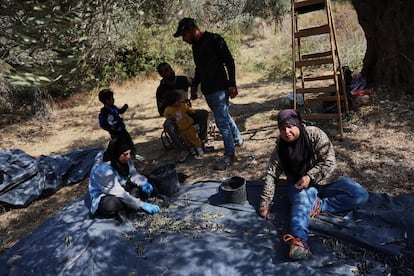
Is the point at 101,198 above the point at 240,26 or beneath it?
beneath

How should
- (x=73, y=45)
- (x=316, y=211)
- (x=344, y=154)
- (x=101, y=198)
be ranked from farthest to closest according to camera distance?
1. (x=344, y=154)
2. (x=101, y=198)
3. (x=316, y=211)
4. (x=73, y=45)

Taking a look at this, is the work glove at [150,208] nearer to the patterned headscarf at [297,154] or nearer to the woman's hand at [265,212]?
the woman's hand at [265,212]

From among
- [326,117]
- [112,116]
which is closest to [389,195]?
[326,117]

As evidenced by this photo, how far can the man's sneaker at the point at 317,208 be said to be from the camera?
116 inches

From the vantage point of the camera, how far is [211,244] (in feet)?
9.26

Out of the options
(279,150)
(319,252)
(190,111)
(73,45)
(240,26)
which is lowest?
(319,252)

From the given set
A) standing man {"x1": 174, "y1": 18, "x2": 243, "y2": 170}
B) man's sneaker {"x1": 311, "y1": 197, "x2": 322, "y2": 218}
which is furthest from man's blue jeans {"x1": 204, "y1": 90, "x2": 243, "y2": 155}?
man's sneaker {"x1": 311, "y1": 197, "x2": 322, "y2": 218}

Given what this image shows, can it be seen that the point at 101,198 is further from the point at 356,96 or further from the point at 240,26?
the point at 240,26

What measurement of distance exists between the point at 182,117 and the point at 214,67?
3.28 feet

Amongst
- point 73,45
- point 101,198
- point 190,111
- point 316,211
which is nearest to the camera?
point 73,45

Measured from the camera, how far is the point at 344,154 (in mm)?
4047

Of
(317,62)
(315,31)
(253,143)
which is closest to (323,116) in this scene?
(317,62)

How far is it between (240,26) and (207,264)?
10705 millimetres

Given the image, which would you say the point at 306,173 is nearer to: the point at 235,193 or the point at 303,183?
the point at 303,183
